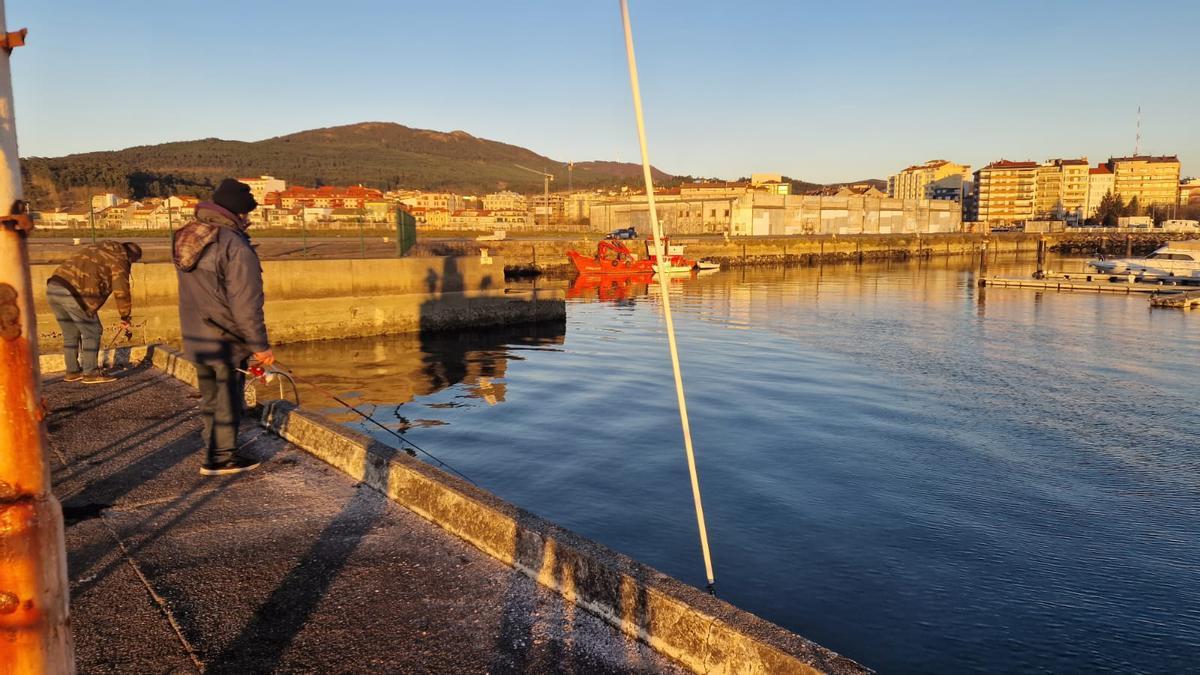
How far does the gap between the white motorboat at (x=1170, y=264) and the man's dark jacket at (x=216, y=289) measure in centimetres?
4524

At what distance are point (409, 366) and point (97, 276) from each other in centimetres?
776

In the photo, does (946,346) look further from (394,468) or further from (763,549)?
(394,468)

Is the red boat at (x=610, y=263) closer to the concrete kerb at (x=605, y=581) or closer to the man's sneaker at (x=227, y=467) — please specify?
the man's sneaker at (x=227, y=467)

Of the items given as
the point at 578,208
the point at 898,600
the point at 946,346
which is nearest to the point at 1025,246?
the point at 578,208

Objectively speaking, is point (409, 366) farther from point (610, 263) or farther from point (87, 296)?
point (610, 263)

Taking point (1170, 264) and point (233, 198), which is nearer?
point (233, 198)

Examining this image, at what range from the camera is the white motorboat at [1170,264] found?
39.2 m

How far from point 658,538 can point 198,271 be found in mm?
4610

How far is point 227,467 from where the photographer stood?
564 cm

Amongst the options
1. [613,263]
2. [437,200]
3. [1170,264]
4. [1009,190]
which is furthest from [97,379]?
[1009,190]

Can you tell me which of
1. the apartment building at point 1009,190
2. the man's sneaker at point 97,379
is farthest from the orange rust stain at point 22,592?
the apartment building at point 1009,190

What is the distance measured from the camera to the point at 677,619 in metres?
3.31

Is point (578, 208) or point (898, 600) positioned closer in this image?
point (898, 600)

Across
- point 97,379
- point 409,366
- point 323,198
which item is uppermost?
point 323,198
